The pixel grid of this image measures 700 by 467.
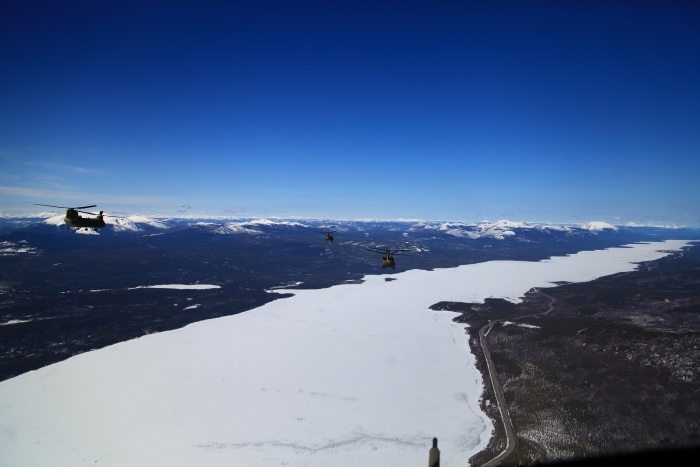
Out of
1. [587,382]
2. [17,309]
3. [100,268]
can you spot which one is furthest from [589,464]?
[100,268]

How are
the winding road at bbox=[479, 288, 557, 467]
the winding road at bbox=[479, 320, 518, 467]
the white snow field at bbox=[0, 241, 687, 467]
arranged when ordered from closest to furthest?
the winding road at bbox=[479, 320, 518, 467]
the winding road at bbox=[479, 288, 557, 467]
the white snow field at bbox=[0, 241, 687, 467]

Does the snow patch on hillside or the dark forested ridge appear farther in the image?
the snow patch on hillside

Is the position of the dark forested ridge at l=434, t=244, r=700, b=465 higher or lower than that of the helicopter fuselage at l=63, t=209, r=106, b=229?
lower

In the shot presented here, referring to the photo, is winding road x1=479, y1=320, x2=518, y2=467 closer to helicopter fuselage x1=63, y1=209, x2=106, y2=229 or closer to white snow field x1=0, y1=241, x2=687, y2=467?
white snow field x1=0, y1=241, x2=687, y2=467

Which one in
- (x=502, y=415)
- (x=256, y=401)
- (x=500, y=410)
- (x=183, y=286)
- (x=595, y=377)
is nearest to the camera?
(x=502, y=415)

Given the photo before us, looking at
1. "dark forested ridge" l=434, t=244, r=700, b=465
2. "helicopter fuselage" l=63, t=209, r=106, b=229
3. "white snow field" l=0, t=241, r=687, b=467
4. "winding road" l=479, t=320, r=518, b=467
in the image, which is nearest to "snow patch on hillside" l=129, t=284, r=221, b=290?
"white snow field" l=0, t=241, r=687, b=467

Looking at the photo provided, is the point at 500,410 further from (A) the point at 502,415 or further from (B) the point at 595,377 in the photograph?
(B) the point at 595,377

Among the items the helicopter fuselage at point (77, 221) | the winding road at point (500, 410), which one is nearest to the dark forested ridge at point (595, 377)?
the winding road at point (500, 410)

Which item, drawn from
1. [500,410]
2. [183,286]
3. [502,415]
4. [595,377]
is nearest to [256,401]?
[502,415]

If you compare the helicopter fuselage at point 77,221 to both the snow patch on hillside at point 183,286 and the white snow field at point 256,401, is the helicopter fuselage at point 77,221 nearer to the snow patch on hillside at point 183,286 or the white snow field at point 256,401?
the white snow field at point 256,401
